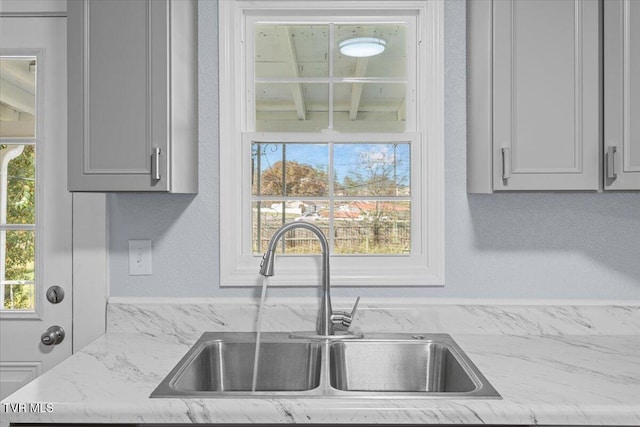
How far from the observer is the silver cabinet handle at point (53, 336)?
194 cm

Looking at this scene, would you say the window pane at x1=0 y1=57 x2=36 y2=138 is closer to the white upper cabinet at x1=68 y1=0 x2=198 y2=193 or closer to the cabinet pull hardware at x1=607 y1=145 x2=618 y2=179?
the white upper cabinet at x1=68 y1=0 x2=198 y2=193

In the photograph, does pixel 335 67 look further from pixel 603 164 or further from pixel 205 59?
pixel 603 164

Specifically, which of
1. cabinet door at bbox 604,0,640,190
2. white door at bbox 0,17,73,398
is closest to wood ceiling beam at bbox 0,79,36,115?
white door at bbox 0,17,73,398

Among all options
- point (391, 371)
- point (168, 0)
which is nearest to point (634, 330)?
point (391, 371)

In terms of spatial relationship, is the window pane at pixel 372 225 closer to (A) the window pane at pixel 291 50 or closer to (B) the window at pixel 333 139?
(B) the window at pixel 333 139

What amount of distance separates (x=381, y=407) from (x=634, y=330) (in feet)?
3.95

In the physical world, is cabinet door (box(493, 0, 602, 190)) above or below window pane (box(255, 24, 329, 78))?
below

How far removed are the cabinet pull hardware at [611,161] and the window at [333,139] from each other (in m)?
0.61

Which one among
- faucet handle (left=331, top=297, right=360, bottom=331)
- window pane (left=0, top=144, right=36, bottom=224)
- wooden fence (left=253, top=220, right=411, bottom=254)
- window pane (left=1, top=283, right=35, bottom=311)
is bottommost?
faucet handle (left=331, top=297, right=360, bottom=331)

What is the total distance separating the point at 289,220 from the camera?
2.09 meters

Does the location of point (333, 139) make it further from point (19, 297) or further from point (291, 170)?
point (19, 297)

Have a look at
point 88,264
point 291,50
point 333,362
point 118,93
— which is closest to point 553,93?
point 291,50

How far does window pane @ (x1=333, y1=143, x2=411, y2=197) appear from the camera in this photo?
208 centimetres

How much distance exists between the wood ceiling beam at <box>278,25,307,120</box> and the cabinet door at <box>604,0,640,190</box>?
1038mm
